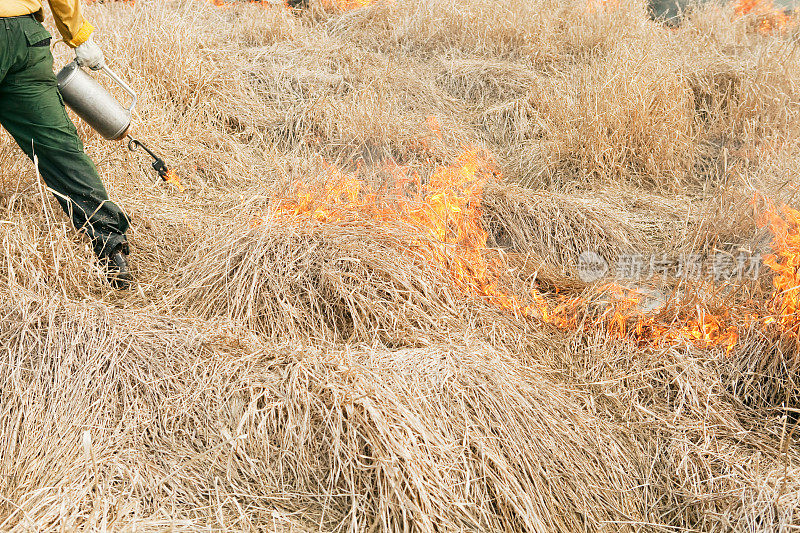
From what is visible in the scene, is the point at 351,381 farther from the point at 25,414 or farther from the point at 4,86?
the point at 4,86

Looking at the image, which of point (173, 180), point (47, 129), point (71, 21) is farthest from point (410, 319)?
point (173, 180)

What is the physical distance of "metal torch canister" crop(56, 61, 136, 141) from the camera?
2.78m

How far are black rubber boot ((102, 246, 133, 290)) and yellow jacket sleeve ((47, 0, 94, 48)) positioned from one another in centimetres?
91

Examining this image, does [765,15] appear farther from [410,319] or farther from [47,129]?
[47,129]

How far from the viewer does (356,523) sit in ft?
6.01

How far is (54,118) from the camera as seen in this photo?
2.55 m

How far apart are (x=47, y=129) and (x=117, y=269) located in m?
0.67

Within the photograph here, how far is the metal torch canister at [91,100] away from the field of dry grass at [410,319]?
0.49m

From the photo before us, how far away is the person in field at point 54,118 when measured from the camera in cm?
238

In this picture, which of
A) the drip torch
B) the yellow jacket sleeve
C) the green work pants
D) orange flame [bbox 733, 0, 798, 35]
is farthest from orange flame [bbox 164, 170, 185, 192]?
orange flame [bbox 733, 0, 798, 35]

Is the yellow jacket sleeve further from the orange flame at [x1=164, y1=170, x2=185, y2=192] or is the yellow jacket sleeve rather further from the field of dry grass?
the orange flame at [x1=164, y1=170, x2=185, y2=192]

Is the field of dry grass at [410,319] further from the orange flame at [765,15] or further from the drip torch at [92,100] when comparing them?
the orange flame at [765,15]

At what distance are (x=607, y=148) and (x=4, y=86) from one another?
3.26 metres

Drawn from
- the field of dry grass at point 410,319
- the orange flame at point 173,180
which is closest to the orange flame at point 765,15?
the field of dry grass at point 410,319
